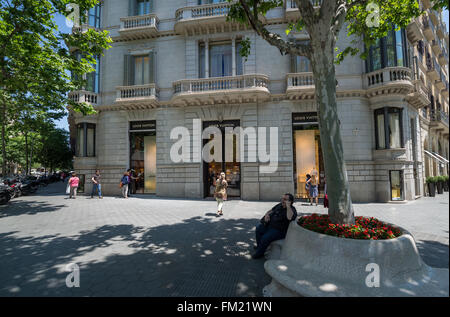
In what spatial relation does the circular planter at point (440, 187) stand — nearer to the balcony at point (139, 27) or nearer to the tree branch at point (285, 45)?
the tree branch at point (285, 45)

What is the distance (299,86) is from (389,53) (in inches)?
216

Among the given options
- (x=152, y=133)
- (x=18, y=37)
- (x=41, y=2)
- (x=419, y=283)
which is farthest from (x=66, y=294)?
(x=152, y=133)

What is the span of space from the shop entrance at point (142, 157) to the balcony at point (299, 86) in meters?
9.66

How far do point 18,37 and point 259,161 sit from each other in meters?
12.4

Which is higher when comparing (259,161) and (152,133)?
(152,133)

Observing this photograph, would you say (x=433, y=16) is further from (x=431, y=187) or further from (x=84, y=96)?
(x=84, y=96)

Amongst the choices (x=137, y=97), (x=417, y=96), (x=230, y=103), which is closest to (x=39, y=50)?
(x=137, y=97)

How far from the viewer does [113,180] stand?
50.3 feet

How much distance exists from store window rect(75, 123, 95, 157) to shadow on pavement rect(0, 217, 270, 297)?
35.1 feet

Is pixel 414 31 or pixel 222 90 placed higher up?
pixel 414 31

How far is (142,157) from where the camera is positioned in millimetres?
15836

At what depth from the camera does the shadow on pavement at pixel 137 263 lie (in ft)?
11.2

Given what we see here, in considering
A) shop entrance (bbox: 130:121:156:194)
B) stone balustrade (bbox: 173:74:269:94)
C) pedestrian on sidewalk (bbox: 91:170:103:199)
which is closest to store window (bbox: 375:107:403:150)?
stone balustrade (bbox: 173:74:269:94)

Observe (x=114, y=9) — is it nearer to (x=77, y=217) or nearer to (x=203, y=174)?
(x=203, y=174)
